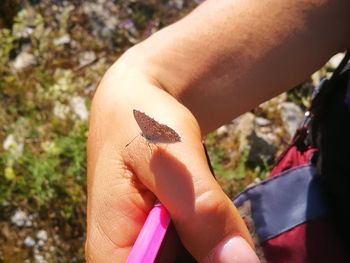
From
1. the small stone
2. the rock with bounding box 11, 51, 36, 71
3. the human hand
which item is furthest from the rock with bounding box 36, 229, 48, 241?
the human hand

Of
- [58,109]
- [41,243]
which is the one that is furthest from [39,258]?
[58,109]

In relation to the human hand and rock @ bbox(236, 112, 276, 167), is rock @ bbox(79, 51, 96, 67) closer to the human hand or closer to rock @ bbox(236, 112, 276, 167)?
rock @ bbox(236, 112, 276, 167)

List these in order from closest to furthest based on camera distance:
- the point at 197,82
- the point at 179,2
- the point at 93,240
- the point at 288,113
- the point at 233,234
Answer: the point at 233,234
the point at 93,240
the point at 197,82
the point at 288,113
the point at 179,2

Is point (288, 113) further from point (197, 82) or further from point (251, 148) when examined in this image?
point (197, 82)

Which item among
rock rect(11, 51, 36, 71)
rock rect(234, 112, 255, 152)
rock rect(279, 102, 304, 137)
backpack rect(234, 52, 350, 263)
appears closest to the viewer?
backpack rect(234, 52, 350, 263)

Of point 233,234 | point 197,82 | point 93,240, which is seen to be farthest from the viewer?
point 197,82

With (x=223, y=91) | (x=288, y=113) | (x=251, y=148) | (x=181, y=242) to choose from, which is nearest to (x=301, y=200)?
(x=223, y=91)

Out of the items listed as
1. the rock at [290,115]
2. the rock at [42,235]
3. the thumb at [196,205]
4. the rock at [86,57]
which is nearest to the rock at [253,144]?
the rock at [290,115]
